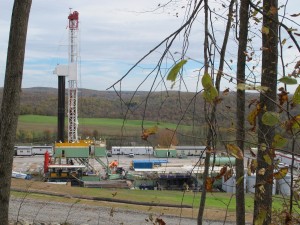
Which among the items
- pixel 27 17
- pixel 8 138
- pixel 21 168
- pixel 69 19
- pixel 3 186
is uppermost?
pixel 69 19

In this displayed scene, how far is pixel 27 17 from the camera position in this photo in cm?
355

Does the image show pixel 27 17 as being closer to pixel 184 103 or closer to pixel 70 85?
pixel 184 103

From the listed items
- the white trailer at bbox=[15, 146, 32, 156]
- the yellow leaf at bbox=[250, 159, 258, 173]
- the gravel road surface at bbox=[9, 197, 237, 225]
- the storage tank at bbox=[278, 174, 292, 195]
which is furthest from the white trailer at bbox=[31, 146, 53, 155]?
the yellow leaf at bbox=[250, 159, 258, 173]

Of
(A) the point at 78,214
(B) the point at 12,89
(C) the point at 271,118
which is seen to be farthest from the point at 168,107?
(A) the point at 78,214

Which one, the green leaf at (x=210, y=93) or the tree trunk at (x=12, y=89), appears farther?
the tree trunk at (x=12, y=89)

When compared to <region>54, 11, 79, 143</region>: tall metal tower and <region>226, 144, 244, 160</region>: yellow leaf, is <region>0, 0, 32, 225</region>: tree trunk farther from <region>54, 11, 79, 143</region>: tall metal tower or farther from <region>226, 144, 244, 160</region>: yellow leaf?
<region>54, 11, 79, 143</region>: tall metal tower

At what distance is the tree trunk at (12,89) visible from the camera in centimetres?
351

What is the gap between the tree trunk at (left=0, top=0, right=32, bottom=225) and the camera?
3508 millimetres

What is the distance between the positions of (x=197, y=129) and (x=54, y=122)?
223 feet

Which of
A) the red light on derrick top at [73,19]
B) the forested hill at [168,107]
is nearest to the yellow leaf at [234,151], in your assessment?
the forested hill at [168,107]

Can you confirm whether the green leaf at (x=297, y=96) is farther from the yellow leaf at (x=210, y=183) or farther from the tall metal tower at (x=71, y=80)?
the tall metal tower at (x=71, y=80)

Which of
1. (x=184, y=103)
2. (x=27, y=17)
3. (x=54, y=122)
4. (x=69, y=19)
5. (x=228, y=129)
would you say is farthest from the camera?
(x=54, y=122)

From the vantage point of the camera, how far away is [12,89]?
358cm

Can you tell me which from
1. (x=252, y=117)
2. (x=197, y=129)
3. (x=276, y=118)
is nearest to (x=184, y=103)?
(x=197, y=129)
